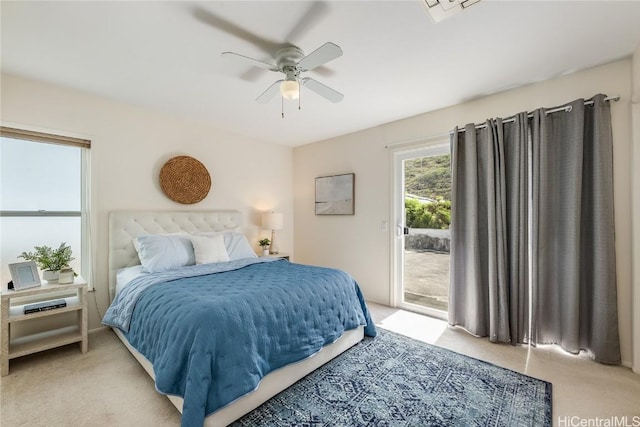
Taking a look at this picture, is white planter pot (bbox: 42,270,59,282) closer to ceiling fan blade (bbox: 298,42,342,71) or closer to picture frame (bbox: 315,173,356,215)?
ceiling fan blade (bbox: 298,42,342,71)

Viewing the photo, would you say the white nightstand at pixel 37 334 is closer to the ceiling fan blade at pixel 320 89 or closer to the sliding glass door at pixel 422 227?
the ceiling fan blade at pixel 320 89

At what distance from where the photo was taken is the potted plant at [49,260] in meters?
2.43

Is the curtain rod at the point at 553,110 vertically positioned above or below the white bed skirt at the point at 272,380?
above

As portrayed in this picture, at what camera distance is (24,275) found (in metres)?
2.31

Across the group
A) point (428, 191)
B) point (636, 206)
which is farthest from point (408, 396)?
point (428, 191)

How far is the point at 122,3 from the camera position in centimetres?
163

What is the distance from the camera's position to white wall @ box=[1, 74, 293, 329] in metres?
2.64

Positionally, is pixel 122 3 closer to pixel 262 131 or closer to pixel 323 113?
pixel 323 113

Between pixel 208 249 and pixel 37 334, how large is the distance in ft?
5.15

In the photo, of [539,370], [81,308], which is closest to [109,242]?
[81,308]

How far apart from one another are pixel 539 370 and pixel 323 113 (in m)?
3.17

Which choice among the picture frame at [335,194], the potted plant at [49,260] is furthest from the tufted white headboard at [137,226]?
the picture frame at [335,194]

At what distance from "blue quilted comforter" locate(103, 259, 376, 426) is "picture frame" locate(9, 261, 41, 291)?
0.62m

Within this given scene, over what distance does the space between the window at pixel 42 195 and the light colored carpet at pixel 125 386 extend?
3.13ft
